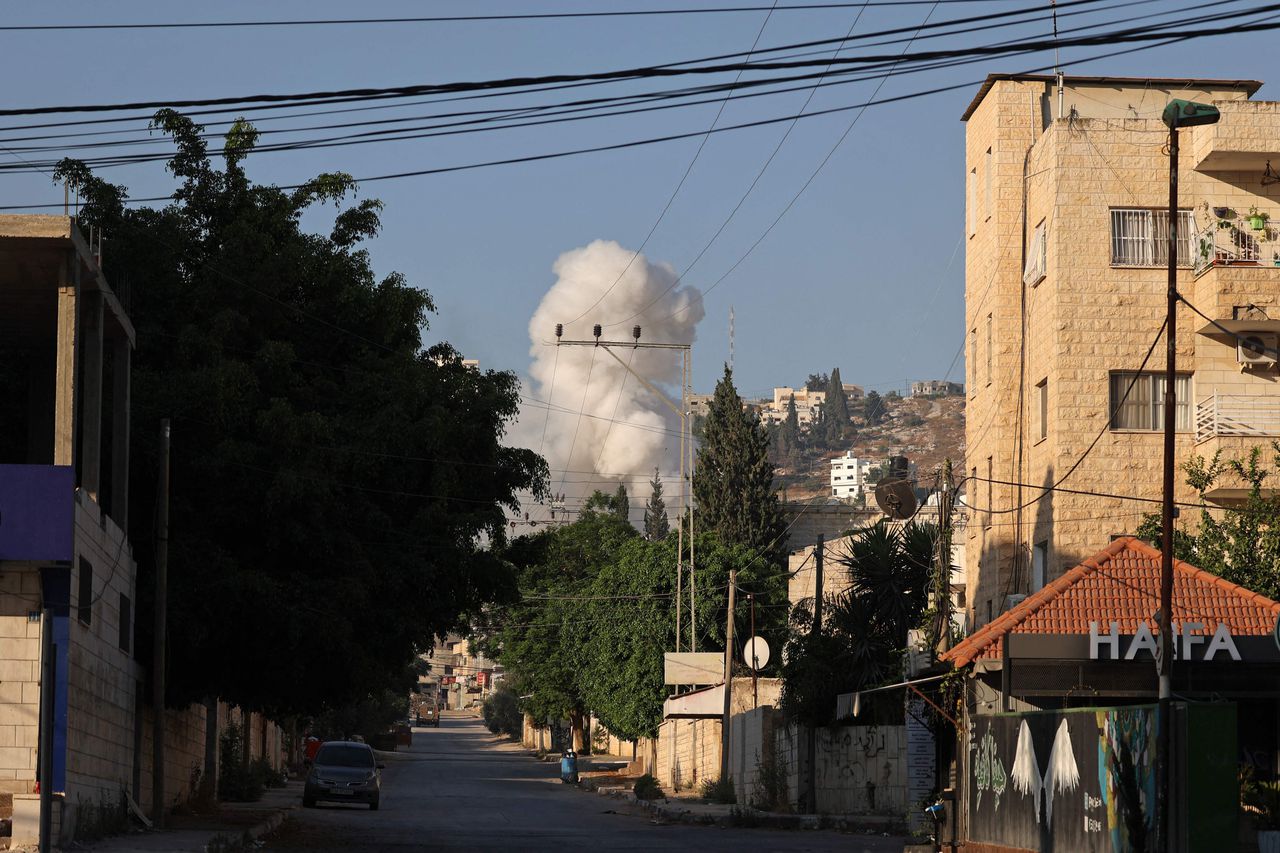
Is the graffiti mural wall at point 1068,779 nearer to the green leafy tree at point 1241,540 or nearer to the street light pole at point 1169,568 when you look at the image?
the street light pole at point 1169,568

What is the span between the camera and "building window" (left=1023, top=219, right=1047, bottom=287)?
36.7 m

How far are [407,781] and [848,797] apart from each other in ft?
90.3

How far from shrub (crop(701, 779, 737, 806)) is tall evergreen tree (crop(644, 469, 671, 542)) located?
94.5 m

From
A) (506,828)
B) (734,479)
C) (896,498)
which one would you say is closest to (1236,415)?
(896,498)

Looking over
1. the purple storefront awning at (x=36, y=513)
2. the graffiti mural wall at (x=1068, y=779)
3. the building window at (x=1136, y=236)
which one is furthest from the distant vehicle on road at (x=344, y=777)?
the building window at (x=1136, y=236)

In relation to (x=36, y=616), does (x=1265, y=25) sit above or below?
above

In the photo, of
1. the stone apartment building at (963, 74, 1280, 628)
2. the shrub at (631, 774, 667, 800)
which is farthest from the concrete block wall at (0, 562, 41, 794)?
the shrub at (631, 774, 667, 800)

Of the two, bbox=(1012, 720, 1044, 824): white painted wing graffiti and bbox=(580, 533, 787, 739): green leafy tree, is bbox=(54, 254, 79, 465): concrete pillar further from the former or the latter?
bbox=(580, 533, 787, 739): green leafy tree

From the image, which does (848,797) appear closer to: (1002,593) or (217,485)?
(1002,593)

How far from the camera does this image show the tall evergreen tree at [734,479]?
3332 inches

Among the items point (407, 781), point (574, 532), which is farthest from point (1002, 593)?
point (574, 532)

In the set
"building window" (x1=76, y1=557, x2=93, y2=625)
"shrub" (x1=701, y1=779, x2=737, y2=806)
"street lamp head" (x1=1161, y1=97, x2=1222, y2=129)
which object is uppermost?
"street lamp head" (x1=1161, y1=97, x2=1222, y2=129)

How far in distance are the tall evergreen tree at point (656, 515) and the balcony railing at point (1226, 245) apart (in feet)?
339

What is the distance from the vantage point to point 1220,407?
3506 cm
